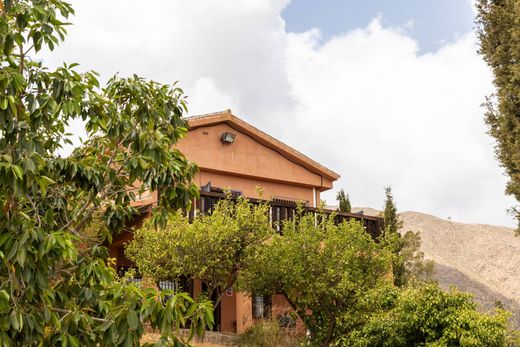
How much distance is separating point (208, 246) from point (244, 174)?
7.78m

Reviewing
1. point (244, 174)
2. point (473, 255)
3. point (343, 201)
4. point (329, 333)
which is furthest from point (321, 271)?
point (473, 255)

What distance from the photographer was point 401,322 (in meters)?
14.3

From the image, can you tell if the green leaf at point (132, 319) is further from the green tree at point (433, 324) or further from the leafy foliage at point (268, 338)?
the leafy foliage at point (268, 338)

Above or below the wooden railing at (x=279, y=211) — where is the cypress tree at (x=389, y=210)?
above

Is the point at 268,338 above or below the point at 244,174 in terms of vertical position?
below

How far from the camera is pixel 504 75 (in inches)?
822

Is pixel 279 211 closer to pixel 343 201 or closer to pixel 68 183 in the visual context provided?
pixel 343 201

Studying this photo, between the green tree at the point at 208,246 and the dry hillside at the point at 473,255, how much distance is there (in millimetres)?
34845

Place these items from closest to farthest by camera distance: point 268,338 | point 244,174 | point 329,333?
point 329,333, point 268,338, point 244,174

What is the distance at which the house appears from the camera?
2028cm

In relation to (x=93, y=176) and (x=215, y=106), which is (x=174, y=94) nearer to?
(x=93, y=176)

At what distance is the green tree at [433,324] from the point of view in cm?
1338

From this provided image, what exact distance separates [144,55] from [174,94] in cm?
584

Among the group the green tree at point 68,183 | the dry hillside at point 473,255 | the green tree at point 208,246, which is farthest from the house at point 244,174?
the dry hillside at point 473,255
